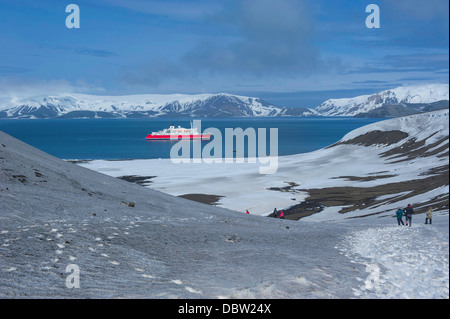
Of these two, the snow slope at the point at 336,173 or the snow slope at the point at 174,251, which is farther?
the snow slope at the point at 336,173

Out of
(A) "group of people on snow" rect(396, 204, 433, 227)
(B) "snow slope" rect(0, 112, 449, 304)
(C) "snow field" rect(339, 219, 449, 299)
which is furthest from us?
(A) "group of people on snow" rect(396, 204, 433, 227)

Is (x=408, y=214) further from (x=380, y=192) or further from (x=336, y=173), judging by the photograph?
(x=336, y=173)

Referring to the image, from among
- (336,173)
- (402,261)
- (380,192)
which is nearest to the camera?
(402,261)

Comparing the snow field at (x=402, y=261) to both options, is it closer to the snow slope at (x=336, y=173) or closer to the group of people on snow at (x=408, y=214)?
the group of people on snow at (x=408, y=214)

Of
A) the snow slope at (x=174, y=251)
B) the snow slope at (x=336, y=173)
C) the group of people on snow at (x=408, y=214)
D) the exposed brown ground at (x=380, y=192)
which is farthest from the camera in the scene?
the snow slope at (x=336, y=173)

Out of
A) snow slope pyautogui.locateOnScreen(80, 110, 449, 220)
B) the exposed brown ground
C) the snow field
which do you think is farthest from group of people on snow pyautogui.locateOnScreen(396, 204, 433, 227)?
snow slope pyautogui.locateOnScreen(80, 110, 449, 220)

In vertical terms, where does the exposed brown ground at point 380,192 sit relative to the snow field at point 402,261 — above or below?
below

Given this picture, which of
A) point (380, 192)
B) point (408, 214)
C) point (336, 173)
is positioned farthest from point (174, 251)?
point (336, 173)

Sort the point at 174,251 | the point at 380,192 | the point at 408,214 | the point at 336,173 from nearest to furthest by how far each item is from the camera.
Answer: the point at 174,251 < the point at 408,214 < the point at 380,192 < the point at 336,173

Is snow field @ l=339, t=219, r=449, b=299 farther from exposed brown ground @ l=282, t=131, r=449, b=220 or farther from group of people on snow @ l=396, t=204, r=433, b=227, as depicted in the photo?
exposed brown ground @ l=282, t=131, r=449, b=220

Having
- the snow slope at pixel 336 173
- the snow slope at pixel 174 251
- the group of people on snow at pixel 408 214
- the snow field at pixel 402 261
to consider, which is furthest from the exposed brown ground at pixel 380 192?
the snow slope at pixel 174 251
